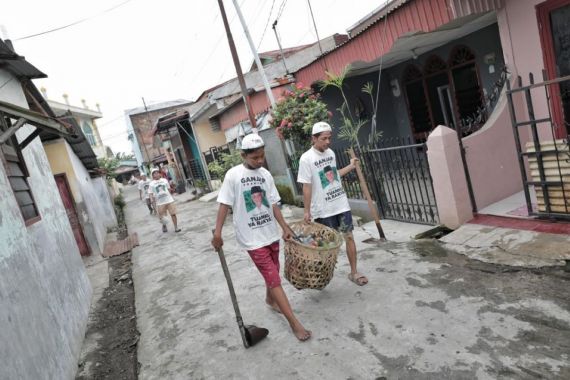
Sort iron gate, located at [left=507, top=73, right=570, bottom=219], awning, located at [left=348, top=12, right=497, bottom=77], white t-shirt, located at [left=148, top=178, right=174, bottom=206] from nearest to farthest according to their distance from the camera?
iron gate, located at [left=507, top=73, right=570, bottom=219]
awning, located at [left=348, top=12, right=497, bottom=77]
white t-shirt, located at [left=148, top=178, right=174, bottom=206]

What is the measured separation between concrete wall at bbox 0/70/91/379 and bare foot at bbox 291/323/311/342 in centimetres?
201

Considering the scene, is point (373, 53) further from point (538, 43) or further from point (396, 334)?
point (396, 334)

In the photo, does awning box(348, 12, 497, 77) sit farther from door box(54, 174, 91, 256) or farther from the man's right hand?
door box(54, 174, 91, 256)

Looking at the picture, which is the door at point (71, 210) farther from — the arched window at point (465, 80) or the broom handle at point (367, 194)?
the arched window at point (465, 80)

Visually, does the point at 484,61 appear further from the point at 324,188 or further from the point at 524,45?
the point at 324,188

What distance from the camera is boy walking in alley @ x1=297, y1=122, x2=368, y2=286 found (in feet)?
13.3

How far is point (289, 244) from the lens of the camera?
11.8ft

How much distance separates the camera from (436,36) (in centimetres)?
743

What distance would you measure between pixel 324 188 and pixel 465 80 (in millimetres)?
6449

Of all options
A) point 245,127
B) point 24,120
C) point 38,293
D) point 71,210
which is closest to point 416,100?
point 245,127

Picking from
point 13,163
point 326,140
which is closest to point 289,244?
point 326,140

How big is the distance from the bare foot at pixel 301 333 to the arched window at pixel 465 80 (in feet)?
22.2

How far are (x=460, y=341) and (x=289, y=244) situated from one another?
60.5 inches

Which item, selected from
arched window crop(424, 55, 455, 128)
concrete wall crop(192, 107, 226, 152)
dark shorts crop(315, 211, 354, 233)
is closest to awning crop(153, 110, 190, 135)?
concrete wall crop(192, 107, 226, 152)
